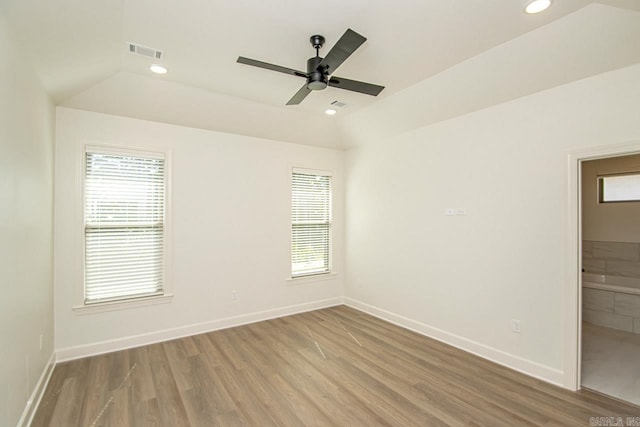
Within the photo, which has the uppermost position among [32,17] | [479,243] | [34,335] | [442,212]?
[32,17]

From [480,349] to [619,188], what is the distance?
352 centimetres

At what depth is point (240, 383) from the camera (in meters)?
2.84

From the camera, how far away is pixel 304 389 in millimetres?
2760

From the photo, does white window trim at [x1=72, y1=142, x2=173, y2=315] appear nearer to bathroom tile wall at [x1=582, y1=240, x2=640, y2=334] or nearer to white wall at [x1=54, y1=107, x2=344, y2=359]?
white wall at [x1=54, y1=107, x2=344, y2=359]

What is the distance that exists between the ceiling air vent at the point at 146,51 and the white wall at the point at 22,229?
0.75m

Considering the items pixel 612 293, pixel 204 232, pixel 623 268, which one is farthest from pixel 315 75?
pixel 623 268

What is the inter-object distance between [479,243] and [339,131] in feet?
8.79

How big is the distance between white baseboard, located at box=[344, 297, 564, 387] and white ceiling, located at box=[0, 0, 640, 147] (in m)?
2.69

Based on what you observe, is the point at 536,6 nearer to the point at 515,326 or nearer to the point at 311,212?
the point at 515,326

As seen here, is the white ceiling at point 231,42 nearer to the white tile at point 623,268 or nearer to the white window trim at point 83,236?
the white window trim at point 83,236

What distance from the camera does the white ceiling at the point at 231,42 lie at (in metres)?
2.06

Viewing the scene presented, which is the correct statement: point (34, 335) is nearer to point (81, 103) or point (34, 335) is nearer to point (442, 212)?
point (81, 103)

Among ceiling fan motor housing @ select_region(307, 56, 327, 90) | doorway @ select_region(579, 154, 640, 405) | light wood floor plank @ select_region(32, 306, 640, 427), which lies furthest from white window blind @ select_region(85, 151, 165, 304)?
doorway @ select_region(579, 154, 640, 405)

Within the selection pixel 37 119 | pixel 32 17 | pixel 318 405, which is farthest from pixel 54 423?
pixel 32 17
